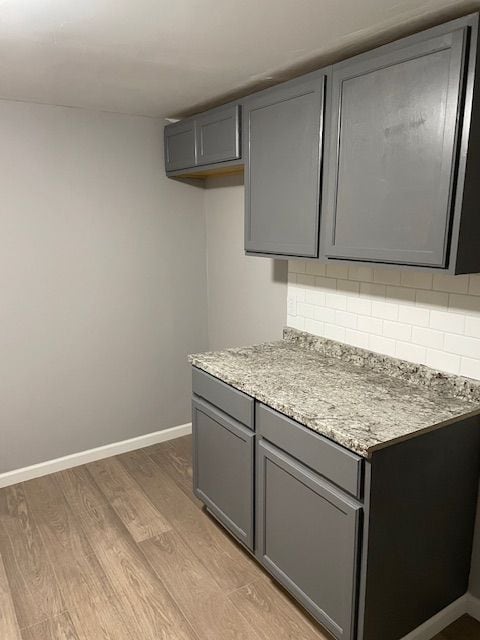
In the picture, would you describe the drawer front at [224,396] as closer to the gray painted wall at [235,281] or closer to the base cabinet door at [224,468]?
the base cabinet door at [224,468]

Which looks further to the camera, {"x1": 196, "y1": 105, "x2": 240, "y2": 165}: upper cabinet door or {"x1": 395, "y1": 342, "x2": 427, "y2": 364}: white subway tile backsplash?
{"x1": 196, "y1": 105, "x2": 240, "y2": 165}: upper cabinet door

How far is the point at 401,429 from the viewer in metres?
1.67

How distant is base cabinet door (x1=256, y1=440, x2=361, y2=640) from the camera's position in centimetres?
172

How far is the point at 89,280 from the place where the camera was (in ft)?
10.4

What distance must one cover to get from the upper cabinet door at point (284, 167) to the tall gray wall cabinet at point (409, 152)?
0.34 ft

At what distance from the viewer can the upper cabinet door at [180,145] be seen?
2.91 m

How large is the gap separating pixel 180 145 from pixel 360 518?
7.77 feet

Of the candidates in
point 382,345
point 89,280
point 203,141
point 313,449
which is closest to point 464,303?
point 382,345

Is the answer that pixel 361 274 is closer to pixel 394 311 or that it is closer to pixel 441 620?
pixel 394 311

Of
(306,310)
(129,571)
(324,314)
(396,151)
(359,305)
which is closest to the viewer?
(396,151)

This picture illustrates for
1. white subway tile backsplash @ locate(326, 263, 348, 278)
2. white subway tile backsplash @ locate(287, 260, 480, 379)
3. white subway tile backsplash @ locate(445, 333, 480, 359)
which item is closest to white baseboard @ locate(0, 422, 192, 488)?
white subway tile backsplash @ locate(287, 260, 480, 379)

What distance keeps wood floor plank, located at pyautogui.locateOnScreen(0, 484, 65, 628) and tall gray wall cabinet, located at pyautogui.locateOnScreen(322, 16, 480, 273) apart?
1.95m

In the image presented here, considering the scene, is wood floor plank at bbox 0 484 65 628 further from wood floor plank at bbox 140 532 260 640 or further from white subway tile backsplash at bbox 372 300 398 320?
white subway tile backsplash at bbox 372 300 398 320

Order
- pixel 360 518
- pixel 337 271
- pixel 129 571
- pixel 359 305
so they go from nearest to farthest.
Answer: pixel 360 518, pixel 129 571, pixel 359 305, pixel 337 271
